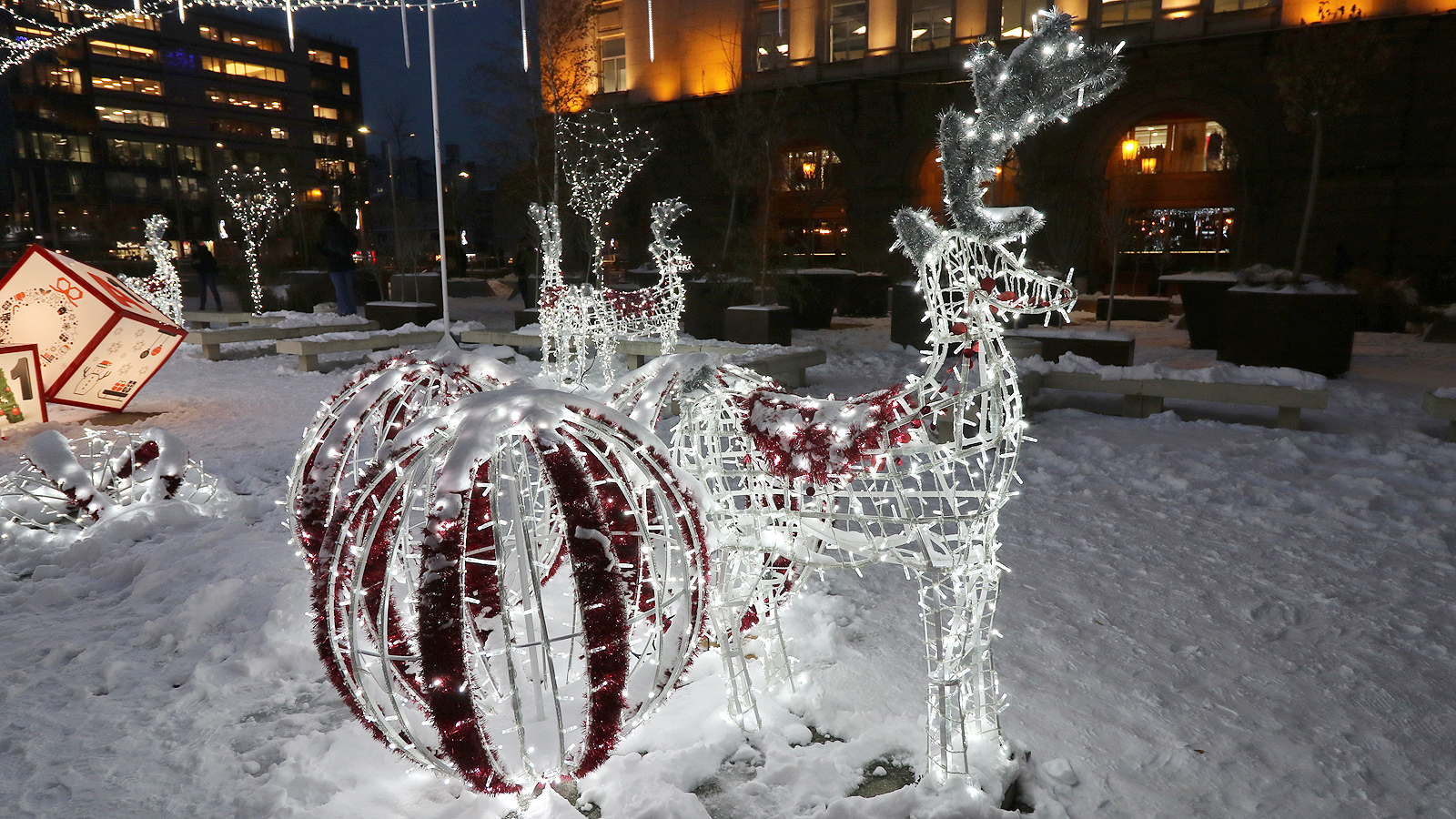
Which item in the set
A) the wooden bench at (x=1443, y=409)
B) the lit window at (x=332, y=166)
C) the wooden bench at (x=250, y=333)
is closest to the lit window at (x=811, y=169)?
the wooden bench at (x=250, y=333)

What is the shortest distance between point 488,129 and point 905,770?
26.4m

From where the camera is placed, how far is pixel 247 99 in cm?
5150

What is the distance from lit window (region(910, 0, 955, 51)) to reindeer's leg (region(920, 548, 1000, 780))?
2211 centimetres

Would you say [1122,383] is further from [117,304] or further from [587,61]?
[587,61]

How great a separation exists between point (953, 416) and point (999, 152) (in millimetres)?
733

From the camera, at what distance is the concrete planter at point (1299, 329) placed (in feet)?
31.3

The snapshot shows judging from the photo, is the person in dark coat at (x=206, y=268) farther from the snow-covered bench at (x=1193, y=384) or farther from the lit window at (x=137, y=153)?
the lit window at (x=137, y=153)

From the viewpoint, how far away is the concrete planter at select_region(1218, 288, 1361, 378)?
31.3 ft

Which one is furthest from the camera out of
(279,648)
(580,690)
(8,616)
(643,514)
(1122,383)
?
(1122,383)

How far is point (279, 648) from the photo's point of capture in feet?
10.9

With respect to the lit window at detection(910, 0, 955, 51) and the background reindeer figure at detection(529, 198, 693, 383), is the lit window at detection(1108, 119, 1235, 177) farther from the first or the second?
the background reindeer figure at detection(529, 198, 693, 383)

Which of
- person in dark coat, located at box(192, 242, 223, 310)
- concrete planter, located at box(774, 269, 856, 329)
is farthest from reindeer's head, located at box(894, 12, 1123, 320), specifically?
person in dark coat, located at box(192, 242, 223, 310)

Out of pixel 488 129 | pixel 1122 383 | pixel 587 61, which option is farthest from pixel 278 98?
pixel 1122 383

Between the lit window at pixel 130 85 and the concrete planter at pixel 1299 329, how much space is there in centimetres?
5308
